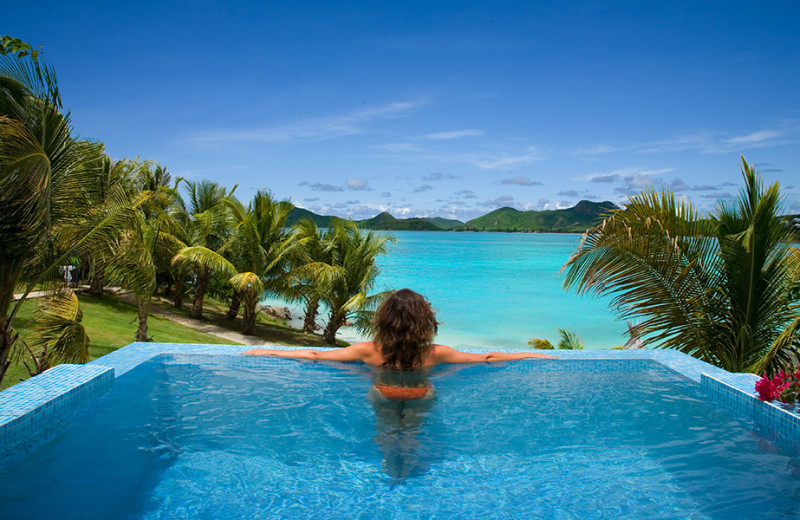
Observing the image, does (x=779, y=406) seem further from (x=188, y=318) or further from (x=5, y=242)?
(x=188, y=318)

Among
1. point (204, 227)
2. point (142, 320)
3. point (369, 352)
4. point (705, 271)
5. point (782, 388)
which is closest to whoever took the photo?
point (782, 388)

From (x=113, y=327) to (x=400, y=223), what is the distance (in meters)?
160

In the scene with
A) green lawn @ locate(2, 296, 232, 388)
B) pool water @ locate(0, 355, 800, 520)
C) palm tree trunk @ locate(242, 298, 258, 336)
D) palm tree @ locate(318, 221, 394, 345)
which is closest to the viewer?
pool water @ locate(0, 355, 800, 520)

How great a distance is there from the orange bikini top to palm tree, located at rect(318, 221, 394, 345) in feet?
36.5

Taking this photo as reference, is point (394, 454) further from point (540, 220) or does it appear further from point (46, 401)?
point (540, 220)

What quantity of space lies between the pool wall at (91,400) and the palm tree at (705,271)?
2.78ft

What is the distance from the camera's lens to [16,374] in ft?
26.0

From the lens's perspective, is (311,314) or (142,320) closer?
(142,320)

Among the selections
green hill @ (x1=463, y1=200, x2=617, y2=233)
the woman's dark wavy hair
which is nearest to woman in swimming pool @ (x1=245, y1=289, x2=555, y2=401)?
the woman's dark wavy hair

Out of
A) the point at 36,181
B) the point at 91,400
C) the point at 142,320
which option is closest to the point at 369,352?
the point at 91,400

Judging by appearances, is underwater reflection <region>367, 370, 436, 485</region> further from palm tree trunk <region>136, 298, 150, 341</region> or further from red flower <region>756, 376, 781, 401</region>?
palm tree trunk <region>136, 298, 150, 341</region>

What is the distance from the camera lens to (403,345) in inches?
181

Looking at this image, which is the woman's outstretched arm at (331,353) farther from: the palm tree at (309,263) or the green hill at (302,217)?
the green hill at (302,217)

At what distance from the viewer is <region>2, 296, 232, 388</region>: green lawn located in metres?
10.7
